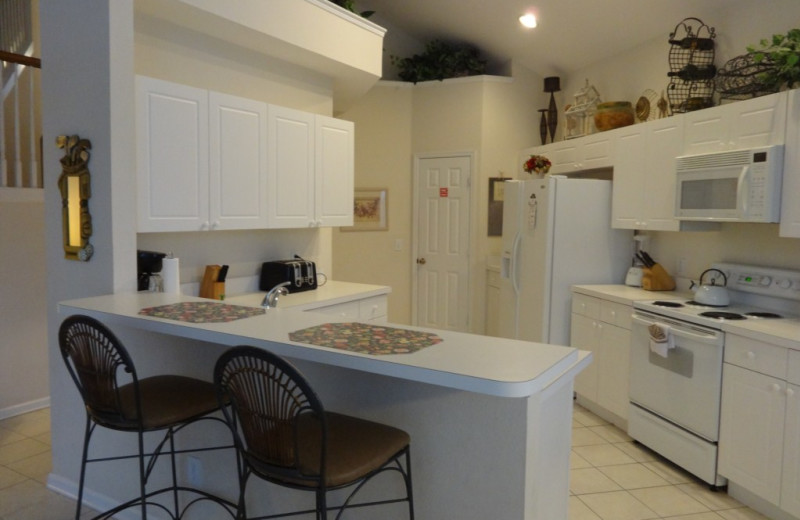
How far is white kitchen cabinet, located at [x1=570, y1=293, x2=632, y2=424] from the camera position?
3973mm

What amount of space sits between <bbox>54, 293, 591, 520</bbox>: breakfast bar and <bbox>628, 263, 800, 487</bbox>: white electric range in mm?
1570

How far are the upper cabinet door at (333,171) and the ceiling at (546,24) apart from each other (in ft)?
6.63

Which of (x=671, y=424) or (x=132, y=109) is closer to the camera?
(x=132, y=109)

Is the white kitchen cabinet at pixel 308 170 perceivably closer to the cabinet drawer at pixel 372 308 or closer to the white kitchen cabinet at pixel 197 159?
the white kitchen cabinet at pixel 197 159

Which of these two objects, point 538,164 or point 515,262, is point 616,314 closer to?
point 515,262

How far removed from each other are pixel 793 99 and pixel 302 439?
2.94 meters

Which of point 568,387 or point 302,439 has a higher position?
point 568,387

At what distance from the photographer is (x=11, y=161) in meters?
4.41

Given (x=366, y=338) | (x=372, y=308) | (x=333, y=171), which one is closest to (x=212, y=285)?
(x=372, y=308)

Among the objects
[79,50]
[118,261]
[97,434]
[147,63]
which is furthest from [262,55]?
[97,434]

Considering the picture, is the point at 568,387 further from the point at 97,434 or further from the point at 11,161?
the point at 11,161

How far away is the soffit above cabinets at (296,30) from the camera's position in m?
3.22

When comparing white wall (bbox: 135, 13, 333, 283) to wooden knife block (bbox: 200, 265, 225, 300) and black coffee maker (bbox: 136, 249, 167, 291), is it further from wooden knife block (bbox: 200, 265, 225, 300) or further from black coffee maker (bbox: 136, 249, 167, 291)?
black coffee maker (bbox: 136, 249, 167, 291)

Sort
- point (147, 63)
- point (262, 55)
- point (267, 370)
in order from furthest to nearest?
point (262, 55) < point (147, 63) < point (267, 370)
